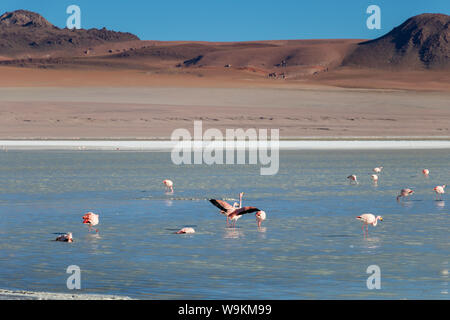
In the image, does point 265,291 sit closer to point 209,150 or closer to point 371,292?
point 371,292

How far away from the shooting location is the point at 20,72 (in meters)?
145

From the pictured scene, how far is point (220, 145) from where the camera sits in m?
53.0

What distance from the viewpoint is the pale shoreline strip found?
51.1 m

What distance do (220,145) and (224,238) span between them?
3761 centimetres

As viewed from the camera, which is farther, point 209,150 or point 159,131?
point 159,131

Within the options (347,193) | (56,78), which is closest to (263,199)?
(347,193)

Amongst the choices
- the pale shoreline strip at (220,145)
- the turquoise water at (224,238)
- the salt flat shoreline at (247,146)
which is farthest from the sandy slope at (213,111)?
the turquoise water at (224,238)

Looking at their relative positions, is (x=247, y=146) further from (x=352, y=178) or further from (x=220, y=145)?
(x=352, y=178)

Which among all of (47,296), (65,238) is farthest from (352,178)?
(47,296)

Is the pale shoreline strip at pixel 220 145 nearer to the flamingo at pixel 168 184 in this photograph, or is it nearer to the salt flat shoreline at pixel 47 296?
the flamingo at pixel 168 184

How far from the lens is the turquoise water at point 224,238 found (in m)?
11.3

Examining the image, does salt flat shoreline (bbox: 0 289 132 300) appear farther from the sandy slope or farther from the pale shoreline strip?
the sandy slope

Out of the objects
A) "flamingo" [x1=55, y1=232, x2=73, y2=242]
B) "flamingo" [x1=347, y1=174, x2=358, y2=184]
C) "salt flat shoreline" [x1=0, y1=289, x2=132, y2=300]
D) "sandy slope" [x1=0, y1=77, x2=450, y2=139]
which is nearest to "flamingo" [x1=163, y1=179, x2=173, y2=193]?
"flamingo" [x1=347, y1=174, x2=358, y2=184]
